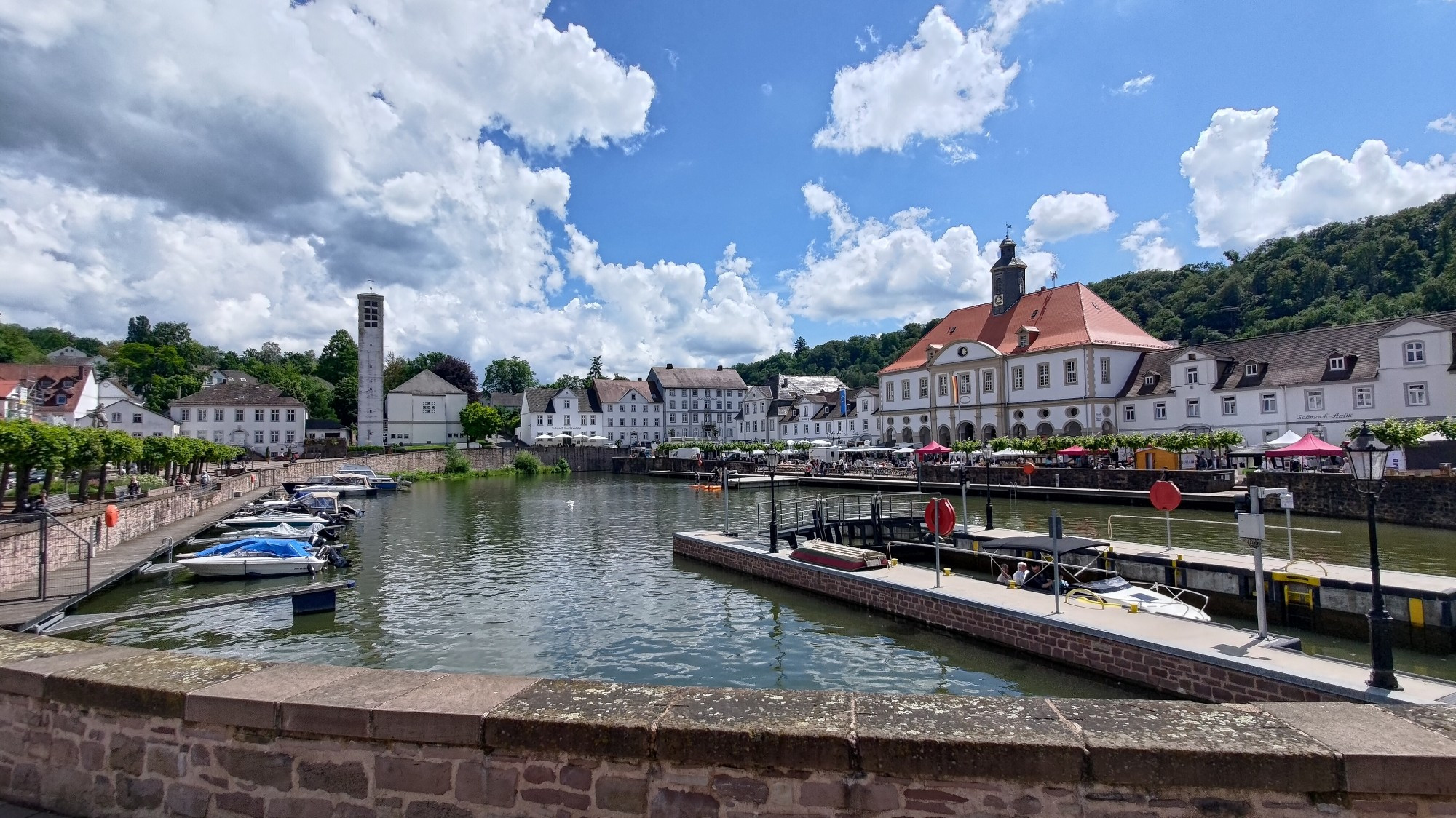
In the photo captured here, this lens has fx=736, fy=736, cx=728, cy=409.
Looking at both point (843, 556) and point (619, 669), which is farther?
point (843, 556)

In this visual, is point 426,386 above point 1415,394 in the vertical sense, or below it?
above

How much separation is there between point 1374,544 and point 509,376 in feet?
426

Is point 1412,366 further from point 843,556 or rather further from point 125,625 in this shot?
point 125,625

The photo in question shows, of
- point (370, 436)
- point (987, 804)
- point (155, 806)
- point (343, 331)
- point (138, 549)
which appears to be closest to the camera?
point (987, 804)

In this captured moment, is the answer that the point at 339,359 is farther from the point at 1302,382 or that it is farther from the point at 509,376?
the point at 1302,382

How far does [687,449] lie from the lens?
7931cm

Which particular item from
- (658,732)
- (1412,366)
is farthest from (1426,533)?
(658,732)

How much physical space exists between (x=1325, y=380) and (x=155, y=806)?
5478cm

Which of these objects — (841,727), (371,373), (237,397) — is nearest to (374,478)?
(371,373)

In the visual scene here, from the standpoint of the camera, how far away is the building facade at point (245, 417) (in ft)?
261

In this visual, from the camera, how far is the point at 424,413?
97.5 m

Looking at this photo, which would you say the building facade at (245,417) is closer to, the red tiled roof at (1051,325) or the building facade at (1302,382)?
the red tiled roof at (1051,325)

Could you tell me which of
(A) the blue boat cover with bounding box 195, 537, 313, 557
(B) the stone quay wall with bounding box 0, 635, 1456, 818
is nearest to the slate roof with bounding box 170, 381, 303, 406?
(A) the blue boat cover with bounding box 195, 537, 313, 557

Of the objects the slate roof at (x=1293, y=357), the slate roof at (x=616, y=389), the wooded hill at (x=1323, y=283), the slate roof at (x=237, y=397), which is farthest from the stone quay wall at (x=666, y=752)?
the slate roof at (x=616, y=389)
